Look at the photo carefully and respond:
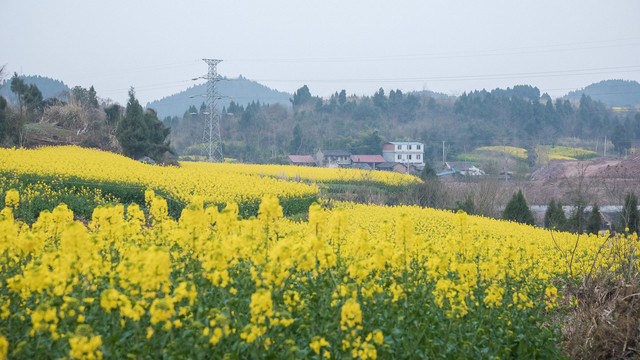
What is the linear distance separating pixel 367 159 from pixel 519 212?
4776 centimetres

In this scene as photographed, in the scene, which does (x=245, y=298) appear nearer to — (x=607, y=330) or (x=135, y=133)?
(x=607, y=330)

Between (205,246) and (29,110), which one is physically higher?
(29,110)

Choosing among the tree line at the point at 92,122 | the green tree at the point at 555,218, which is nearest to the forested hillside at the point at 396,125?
the tree line at the point at 92,122

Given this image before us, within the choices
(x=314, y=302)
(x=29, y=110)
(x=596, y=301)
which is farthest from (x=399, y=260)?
(x=29, y=110)

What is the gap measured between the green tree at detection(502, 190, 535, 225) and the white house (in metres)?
49.6

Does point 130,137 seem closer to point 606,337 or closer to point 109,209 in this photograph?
point 109,209

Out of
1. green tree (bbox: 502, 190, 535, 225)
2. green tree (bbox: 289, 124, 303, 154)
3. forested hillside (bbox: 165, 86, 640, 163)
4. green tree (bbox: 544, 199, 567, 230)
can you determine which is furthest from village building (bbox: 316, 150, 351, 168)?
green tree (bbox: 544, 199, 567, 230)

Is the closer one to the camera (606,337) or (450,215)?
(606,337)

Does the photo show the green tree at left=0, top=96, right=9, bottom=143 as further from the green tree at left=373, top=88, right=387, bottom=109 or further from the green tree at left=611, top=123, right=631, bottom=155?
the green tree at left=611, top=123, right=631, bottom=155

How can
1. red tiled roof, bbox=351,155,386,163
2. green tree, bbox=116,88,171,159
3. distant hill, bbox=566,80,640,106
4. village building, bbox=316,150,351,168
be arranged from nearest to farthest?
green tree, bbox=116,88,171,159 < village building, bbox=316,150,351,168 < red tiled roof, bbox=351,155,386,163 < distant hill, bbox=566,80,640,106

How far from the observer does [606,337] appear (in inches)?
204

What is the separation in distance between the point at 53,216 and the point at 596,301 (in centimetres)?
642

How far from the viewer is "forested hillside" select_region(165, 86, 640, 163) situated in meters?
75.1

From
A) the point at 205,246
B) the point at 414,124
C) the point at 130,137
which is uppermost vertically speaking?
the point at 414,124
